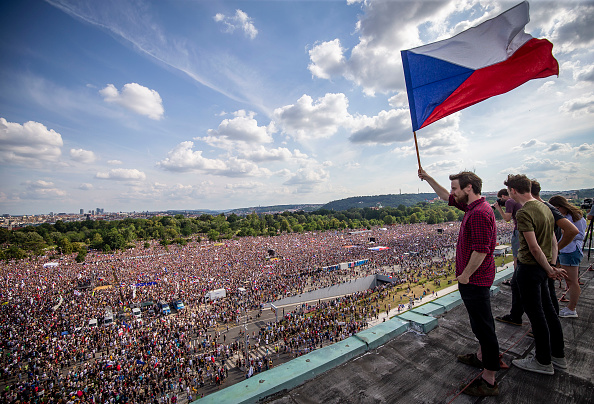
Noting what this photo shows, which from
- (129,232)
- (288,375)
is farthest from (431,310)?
(129,232)

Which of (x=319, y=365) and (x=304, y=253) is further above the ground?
(x=319, y=365)

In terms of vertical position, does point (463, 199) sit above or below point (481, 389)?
above

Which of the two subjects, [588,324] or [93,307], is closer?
[588,324]

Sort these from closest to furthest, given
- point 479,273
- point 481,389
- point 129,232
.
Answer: point 481,389 → point 479,273 → point 129,232

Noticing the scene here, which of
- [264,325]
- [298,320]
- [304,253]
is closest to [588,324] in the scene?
[298,320]

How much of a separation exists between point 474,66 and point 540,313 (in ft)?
11.1

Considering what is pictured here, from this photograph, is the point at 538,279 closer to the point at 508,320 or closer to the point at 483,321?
the point at 483,321

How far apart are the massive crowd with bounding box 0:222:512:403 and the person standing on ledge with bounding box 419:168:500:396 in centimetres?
903

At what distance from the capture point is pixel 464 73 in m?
4.06

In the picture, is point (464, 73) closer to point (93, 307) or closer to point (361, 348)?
point (361, 348)

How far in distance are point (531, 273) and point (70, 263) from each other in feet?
157

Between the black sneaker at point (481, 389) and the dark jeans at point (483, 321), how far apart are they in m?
0.14

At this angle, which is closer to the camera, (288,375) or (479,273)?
(479,273)

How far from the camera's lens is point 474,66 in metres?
3.97
